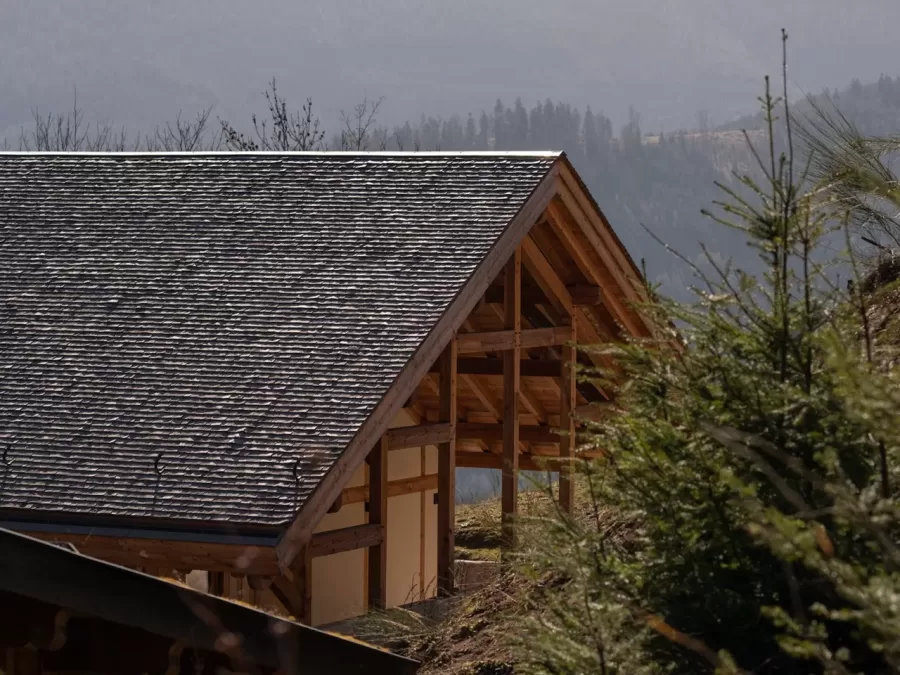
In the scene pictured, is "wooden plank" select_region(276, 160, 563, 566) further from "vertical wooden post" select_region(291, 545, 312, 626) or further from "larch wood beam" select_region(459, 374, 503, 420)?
"larch wood beam" select_region(459, 374, 503, 420)

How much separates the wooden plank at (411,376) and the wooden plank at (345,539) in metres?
0.71

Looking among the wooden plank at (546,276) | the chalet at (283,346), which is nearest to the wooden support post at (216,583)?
the chalet at (283,346)

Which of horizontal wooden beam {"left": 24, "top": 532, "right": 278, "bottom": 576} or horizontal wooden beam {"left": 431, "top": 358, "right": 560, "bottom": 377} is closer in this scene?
horizontal wooden beam {"left": 24, "top": 532, "right": 278, "bottom": 576}

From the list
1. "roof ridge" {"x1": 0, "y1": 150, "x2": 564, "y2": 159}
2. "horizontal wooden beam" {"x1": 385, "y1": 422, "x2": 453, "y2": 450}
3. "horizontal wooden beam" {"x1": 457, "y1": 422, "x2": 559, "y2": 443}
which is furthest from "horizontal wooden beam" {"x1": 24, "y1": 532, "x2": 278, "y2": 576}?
"horizontal wooden beam" {"x1": 457, "y1": 422, "x2": 559, "y2": 443}

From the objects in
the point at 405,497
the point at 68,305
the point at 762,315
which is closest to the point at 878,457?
the point at 762,315

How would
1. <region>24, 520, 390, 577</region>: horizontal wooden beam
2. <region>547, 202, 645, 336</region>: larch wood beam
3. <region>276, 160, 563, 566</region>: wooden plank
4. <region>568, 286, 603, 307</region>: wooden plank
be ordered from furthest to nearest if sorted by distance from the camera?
1. <region>568, 286, 603, 307</region>: wooden plank
2. <region>547, 202, 645, 336</region>: larch wood beam
3. <region>276, 160, 563, 566</region>: wooden plank
4. <region>24, 520, 390, 577</region>: horizontal wooden beam

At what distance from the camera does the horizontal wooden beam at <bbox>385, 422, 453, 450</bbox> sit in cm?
1295

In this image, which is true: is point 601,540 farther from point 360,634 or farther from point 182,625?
point 360,634

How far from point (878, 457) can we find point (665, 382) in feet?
3.01

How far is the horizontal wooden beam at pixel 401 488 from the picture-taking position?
49.2 ft

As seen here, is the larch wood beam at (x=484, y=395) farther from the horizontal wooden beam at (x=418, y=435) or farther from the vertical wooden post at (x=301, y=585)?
the vertical wooden post at (x=301, y=585)

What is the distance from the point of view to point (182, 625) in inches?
191

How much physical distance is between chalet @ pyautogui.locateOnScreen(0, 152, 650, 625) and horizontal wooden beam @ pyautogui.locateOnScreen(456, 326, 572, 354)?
0.11 feet

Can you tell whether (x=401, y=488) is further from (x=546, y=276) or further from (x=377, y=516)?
(x=377, y=516)
